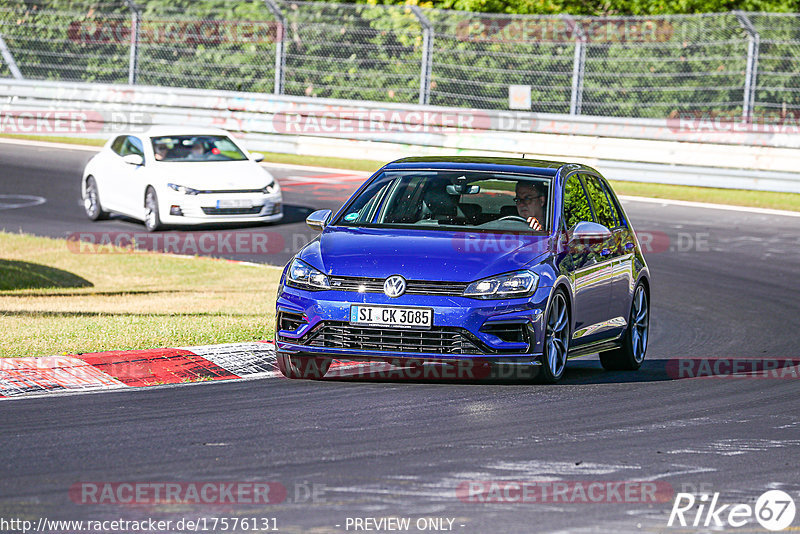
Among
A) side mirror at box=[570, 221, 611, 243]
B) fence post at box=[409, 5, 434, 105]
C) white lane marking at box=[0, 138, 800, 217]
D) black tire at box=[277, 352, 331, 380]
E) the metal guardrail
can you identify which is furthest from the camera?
fence post at box=[409, 5, 434, 105]

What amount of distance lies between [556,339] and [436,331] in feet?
3.24

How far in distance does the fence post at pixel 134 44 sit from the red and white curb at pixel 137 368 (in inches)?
768

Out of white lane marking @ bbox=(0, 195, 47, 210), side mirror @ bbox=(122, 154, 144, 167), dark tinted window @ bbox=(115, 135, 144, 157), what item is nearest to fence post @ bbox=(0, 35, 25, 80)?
white lane marking @ bbox=(0, 195, 47, 210)

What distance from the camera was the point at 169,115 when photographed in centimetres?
2925

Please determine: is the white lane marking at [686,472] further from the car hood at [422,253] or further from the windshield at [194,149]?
the windshield at [194,149]

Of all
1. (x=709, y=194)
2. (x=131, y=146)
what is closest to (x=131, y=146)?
(x=131, y=146)

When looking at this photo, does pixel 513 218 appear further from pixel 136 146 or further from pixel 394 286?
pixel 136 146

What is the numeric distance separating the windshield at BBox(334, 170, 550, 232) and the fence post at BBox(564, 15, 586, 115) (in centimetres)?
1546

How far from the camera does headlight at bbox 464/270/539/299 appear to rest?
891cm

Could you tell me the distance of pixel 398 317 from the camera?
8.86m

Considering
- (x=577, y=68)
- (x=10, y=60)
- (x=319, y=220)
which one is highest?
(x=577, y=68)

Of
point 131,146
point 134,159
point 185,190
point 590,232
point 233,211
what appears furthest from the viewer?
point 131,146

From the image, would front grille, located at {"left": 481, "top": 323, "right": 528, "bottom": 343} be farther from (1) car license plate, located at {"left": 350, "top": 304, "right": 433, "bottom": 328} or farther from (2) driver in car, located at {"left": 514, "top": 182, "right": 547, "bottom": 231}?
(2) driver in car, located at {"left": 514, "top": 182, "right": 547, "bottom": 231}

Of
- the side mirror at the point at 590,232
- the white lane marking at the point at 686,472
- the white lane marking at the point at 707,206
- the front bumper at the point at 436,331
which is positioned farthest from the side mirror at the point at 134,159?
the white lane marking at the point at 686,472
